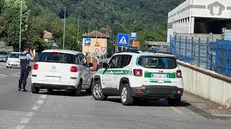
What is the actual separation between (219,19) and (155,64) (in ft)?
168

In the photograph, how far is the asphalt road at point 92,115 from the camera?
1227 cm

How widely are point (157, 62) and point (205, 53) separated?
20.9 ft

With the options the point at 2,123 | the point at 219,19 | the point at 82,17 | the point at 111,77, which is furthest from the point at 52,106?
the point at 82,17

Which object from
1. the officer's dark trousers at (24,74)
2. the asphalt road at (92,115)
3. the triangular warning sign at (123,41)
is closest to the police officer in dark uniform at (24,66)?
the officer's dark trousers at (24,74)

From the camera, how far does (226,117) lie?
15305 mm

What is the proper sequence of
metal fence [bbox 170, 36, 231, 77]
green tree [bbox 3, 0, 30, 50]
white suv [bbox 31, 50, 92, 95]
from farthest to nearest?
green tree [bbox 3, 0, 30, 50], white suv [bbox 31, 50, 92, 95], metal fence [bbox 170, 36, 231, 77]

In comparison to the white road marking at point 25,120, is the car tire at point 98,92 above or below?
above

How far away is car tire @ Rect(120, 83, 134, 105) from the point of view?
17281mm

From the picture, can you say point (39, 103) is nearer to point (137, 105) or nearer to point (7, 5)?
point (137, 105)

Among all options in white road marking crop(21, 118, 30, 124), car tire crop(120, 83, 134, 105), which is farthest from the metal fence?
white road marking crop(21, 118, 30, 124)

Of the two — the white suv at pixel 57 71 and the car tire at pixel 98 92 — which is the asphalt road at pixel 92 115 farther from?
the white suv at pixel 57 71

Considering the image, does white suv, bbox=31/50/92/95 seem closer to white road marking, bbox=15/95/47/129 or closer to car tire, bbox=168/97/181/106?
white road marking, bbox=15/95/47/129

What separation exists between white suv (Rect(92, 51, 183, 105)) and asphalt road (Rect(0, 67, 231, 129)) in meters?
0.44

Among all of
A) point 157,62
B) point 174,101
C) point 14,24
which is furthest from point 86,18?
point 157,62
